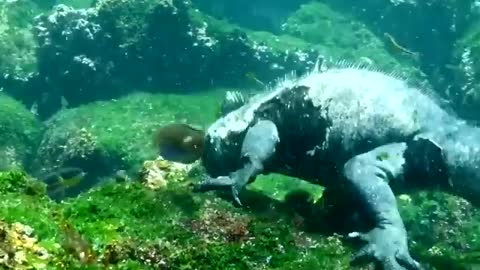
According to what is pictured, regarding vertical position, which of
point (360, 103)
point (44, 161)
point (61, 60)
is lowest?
point (44, 161)

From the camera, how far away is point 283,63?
779 inches

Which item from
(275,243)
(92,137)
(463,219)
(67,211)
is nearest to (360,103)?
(275,243)

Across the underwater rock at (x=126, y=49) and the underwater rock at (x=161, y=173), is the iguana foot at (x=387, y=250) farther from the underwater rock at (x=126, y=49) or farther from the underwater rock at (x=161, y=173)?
the underwater rock at (x=126, y=49)

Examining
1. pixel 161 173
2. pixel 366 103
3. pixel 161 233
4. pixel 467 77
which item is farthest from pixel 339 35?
pixel 161 233

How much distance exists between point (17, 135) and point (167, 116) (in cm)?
427

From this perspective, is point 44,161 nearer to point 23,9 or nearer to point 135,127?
point 135,127

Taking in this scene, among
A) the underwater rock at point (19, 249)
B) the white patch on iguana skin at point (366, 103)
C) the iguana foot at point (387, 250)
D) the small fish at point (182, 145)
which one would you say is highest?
the underwater rock at point (19, 249)

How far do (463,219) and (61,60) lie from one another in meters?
12.8

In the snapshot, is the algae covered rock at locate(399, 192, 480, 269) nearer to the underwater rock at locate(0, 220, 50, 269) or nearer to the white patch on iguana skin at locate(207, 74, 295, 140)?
the white patch on iguana skin at locate(207, 74, 295, 140)

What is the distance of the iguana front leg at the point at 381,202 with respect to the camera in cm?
529

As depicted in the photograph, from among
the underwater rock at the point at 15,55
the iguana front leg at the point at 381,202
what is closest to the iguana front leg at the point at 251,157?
the iguana front leg at the point at 381,202

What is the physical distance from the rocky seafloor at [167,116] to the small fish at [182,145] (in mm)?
497

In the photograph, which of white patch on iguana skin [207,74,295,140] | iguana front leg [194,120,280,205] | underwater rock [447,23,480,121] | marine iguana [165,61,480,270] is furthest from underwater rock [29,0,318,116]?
iguana front leg [194,120,280,205]

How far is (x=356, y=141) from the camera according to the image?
6668 millimetres
